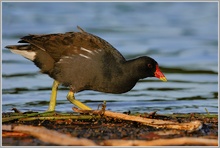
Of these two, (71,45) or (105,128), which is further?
(71,45)

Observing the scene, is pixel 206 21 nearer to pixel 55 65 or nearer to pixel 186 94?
pixel 186 94

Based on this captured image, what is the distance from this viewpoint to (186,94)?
486 inches

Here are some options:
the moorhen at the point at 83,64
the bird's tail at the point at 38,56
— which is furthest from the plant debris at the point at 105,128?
the bird's tail at the point at 38,56

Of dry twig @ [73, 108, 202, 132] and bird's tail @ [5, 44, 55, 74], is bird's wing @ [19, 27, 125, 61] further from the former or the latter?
dry twig @ [73, 108, 202, 132]

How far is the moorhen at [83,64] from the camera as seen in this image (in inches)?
389

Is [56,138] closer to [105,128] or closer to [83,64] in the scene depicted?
[105,128]

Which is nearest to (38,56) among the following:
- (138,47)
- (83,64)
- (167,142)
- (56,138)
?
(83,64)

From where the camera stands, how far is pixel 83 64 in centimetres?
996

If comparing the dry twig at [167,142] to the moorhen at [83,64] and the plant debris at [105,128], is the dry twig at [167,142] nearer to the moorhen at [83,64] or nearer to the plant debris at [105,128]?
the plant debris at [105,128]

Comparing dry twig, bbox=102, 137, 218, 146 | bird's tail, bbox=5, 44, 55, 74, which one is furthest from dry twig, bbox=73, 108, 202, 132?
bird's tail, bbox=5, 44, 55, 74

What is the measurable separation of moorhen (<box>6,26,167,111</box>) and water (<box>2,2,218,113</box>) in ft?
3.15

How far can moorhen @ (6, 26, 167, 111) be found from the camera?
988 cm

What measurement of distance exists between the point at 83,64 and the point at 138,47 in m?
7.53

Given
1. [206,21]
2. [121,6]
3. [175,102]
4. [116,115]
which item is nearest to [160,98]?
[175,102]
